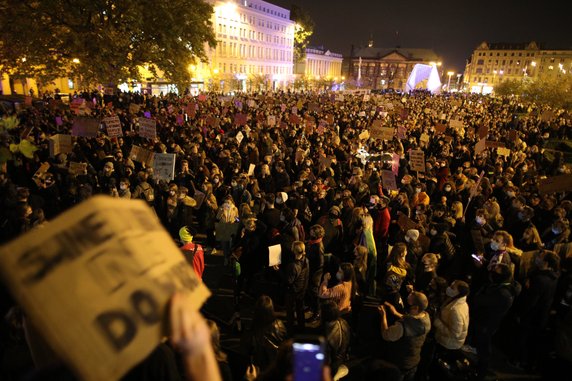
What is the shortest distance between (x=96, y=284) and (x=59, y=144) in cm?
1083

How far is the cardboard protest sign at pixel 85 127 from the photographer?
12.5m

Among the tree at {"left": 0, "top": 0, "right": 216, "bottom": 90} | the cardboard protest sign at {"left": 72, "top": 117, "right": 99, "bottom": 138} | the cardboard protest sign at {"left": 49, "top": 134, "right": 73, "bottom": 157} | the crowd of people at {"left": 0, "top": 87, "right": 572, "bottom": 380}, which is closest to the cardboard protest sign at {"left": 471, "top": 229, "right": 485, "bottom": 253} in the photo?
the crowd of people at {"left": 0, "top": 87, "right": 572, "bottom": 380}

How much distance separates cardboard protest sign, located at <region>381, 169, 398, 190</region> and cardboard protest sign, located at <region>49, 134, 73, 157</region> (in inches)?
349

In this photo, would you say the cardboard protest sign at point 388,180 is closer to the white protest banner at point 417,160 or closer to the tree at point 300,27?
the white protest banner at point 417,160

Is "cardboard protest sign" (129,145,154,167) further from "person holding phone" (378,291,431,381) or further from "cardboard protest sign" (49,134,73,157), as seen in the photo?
"person holding phone" (378,291,431,381)

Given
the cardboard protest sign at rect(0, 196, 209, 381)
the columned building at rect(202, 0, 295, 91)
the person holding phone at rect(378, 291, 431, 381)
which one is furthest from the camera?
the columned building at rect(202, 0, 295, 91)

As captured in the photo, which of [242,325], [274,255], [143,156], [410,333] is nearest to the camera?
[410,333]

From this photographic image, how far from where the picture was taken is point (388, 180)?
969cm

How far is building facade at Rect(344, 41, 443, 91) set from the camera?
14525 centimetres

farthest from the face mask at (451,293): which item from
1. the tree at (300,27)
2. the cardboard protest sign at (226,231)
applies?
the tree at (300,27)

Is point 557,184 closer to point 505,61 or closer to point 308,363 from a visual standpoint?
point 308,363

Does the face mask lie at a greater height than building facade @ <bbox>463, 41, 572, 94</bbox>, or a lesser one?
lesser

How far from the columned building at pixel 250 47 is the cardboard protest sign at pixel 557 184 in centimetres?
5433

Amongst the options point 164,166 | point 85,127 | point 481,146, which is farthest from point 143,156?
point 481,146
